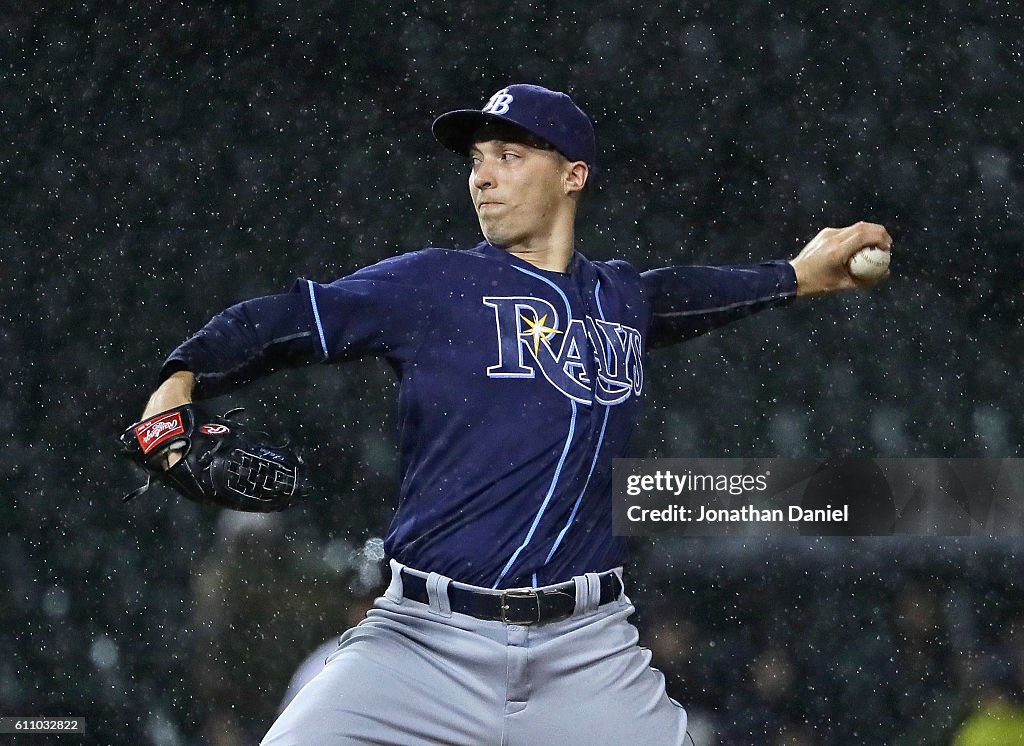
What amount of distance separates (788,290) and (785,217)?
2.30 meters

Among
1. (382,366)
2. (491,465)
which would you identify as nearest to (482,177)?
(491,465)

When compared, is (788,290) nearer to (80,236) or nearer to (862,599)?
(862,599)

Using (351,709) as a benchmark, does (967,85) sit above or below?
above

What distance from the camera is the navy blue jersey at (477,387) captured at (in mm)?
2457

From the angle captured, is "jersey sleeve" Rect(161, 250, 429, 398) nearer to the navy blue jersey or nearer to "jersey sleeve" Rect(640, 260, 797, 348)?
the navy blue jersey

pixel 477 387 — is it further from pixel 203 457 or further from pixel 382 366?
pixel 382 366

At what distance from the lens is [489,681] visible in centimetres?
239

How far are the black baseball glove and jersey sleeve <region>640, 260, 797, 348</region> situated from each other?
0.97 metres

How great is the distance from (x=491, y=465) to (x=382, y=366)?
2.93m

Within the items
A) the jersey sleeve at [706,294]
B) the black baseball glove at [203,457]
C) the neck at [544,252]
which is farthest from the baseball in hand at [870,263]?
the black baseball glove at [203,457]

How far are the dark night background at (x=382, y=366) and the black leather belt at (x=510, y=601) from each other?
275cm

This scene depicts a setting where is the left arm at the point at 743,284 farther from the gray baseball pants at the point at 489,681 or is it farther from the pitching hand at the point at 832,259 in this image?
the gray baseball pants at the point at 489,681

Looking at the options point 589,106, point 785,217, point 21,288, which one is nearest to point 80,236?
point 21,288

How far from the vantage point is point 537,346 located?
2.60 m
